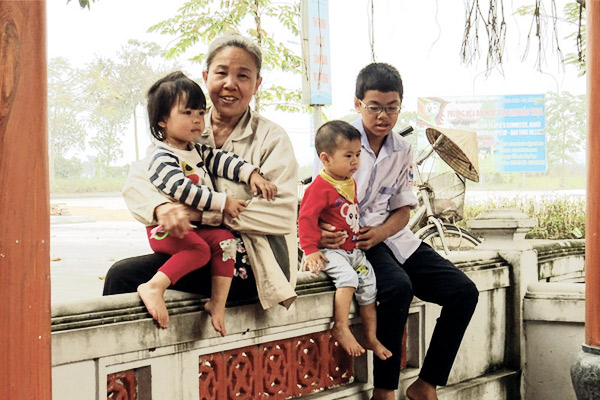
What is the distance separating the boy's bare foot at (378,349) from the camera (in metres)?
3.33

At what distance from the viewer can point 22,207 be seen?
152 centimetres

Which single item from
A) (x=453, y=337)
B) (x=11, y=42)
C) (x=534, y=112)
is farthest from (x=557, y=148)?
(x=11, y=42)

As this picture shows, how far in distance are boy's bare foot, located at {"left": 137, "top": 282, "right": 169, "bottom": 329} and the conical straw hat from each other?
4.35 metres

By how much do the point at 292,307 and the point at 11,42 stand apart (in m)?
1.87

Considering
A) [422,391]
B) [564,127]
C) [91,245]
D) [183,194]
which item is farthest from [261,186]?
[564,127]

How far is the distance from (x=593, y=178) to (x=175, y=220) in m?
1.93

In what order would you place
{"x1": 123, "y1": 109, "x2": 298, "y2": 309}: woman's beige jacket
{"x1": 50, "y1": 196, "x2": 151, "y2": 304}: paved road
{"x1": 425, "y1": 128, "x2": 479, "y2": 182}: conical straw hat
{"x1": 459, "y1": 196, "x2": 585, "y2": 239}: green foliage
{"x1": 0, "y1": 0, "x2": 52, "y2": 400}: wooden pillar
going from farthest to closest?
{"x1": 459, "y1": 196, "x2": 585, "y2": 239}: green foliage < {"x1": 50, "y1": 196, "x2": 151, "y2": 304}: paved road < {"x1": 425, "y1": 128, "x2": 479, "y2": 182}: conical straw hat < {"x1": 123, "y1": 109, "x2": 298, "y2": 309}: woman's beige jacket < {"x1": 0, "y1": 0, "x2": 52, "y2": 400}: wooden pillar

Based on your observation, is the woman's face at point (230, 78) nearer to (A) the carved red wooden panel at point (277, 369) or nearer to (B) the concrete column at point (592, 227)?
(A) the carved red wooden panel at point (277, 369)

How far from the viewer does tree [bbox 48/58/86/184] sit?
29625mm

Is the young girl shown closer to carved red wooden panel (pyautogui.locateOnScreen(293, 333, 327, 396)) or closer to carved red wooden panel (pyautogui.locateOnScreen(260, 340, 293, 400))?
carved red wooden panel (pyautogui.locateOnScreen(260, 340, 293, 400))

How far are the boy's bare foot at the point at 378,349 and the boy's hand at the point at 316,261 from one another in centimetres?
40

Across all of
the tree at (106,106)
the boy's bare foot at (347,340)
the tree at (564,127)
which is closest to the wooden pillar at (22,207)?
the boy's bare foot at (347,340)

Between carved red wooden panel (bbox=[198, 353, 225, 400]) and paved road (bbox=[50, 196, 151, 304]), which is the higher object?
carved red wooden panel (bbox=[198, 353, 225, 400])

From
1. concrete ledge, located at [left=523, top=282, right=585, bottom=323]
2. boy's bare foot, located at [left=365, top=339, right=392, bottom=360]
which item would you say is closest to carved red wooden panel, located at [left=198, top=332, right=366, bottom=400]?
boy's bare foot, located at [left=365, top=339, right=392, bottom=360]
